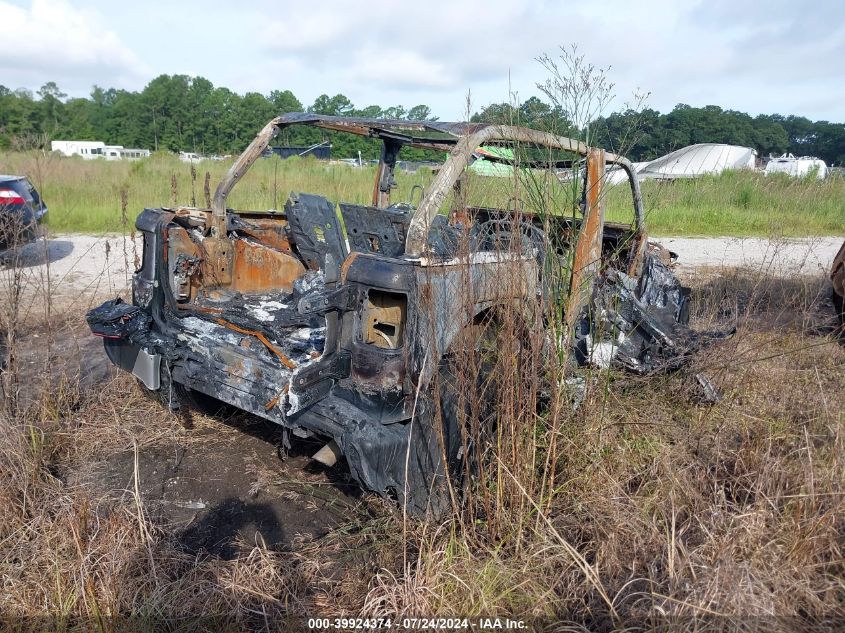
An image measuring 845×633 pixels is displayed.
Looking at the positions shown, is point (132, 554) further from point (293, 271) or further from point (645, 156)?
point (645, 156)

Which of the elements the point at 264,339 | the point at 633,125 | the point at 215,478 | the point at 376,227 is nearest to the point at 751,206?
the point at 633,125

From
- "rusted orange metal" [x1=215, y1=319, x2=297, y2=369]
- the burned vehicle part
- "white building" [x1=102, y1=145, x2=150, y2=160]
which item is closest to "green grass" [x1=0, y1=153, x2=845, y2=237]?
"white building" [x1=102, y1=145, x2=150, y2=160]

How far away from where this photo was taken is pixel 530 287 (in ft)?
7.52

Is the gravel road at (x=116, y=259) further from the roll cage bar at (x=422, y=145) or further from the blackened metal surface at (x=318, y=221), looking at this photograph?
the blackened metal surface at (x=318, y=221)

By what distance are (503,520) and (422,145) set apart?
2.63 metres

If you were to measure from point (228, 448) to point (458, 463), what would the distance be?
174 cm

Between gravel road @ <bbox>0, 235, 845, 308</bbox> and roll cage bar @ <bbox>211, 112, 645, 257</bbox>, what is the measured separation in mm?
2115

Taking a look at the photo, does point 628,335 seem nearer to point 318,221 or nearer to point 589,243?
point 589,243

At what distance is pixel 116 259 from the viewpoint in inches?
323

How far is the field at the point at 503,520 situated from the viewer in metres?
2.10

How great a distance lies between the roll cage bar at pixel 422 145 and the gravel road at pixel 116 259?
212 centimetres

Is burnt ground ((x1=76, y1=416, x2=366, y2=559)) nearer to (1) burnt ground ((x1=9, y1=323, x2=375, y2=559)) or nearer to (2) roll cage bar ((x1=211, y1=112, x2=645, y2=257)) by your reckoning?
(1) burnt ground ((x1=9, y1=323, x2=375, y2=559))

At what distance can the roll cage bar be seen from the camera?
268cm

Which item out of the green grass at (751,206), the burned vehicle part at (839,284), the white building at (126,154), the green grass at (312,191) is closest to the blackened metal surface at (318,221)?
the burned vehicle part at (839,284)
